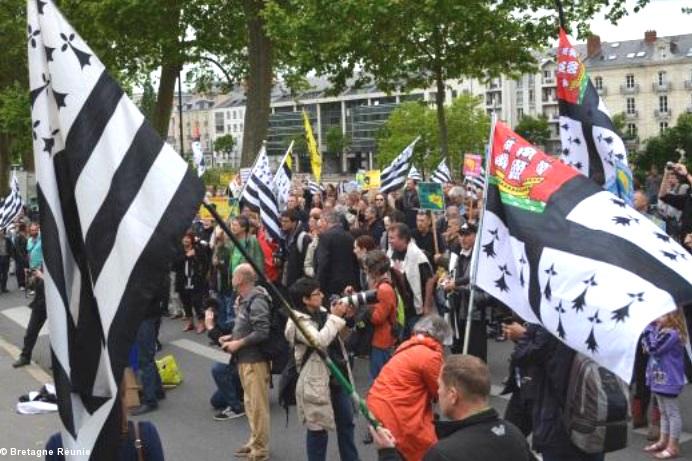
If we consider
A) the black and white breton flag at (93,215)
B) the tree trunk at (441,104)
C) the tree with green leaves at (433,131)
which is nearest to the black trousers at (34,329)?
the black and white breton flag at (93,215)

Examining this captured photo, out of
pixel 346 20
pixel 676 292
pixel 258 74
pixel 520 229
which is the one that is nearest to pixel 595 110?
pixel 520 229

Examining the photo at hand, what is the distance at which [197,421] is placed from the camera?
8656 millimetres

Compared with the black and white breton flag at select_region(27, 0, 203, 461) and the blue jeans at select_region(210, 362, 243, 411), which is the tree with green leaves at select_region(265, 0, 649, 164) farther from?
the black and white breton flag at select_region(27, 0, 203, 461)

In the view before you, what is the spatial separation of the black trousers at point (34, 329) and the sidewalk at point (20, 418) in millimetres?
234

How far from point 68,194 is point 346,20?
1723 cm

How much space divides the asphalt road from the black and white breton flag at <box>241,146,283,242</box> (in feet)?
6.72

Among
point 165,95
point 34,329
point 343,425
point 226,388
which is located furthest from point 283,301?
point 165,95

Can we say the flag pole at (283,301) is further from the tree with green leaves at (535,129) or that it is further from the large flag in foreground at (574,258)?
the tree with green leaves at (535,129)

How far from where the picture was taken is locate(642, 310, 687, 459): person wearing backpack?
7129 mm

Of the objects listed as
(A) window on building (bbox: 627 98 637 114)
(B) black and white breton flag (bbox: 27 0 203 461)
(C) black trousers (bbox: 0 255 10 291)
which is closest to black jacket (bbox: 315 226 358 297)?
(B) black and white breton flag (bbox: 27 0 203 461)

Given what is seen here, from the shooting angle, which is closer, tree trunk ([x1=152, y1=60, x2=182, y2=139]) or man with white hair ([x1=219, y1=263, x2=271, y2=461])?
man with white hair ([x1=219, y1=263, x2=271, y2=461])

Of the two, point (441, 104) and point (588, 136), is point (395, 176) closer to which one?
point (441, 104)

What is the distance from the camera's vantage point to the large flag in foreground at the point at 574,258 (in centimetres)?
415

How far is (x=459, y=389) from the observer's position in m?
3.84
